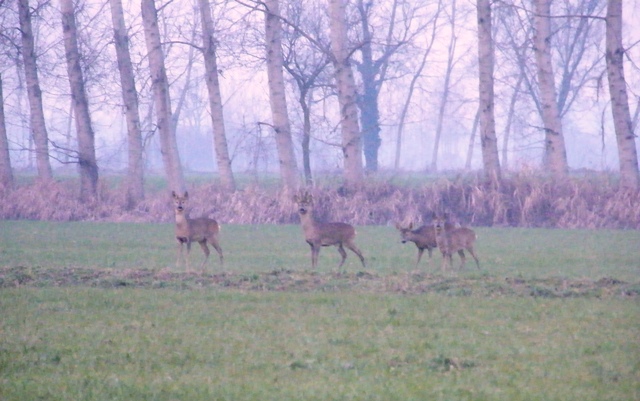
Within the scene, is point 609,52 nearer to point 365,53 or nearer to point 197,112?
point 365,53

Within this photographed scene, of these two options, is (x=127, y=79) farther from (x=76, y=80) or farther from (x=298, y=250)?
(x=298, y=250)

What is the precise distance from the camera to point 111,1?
33.9m

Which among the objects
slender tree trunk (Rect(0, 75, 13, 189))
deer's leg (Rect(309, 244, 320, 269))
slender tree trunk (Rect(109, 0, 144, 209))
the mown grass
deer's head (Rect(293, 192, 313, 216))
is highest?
slender tree trunk (Rect(109, 0, 144, 209))

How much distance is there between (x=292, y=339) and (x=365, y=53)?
50438 millimetres

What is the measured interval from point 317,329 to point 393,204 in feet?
59.6

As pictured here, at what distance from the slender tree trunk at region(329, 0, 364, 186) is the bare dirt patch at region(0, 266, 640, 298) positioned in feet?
51.7

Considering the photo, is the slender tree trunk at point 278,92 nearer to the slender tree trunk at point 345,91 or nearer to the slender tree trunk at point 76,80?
the slender tree trunk at point 345,91

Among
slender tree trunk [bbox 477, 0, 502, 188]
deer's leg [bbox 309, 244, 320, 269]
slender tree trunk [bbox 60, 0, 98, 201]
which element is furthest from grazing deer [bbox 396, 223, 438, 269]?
slender tree trunk [bbox 60, 0, 98, 201]

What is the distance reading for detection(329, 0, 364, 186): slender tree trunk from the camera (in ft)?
98.2

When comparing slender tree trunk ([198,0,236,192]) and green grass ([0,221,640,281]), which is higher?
slender tree trunk ([198,0,236,192])

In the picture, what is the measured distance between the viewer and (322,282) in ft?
44.0

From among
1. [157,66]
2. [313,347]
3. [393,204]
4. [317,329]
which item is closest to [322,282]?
[317,329]

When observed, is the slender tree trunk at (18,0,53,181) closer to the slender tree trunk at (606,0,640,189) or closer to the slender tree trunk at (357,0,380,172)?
the slender tree trunk at (606,0,640,189)

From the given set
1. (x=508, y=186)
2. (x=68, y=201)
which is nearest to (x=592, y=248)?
(x=508, y=186)
